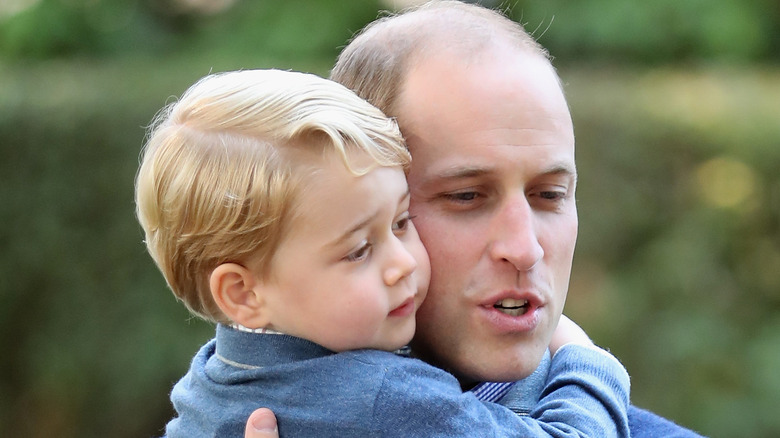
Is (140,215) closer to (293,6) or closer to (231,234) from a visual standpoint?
(231,234)

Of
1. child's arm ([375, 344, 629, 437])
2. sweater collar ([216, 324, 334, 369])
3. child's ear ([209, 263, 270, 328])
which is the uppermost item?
child's ear ([209, 263, 270, 328])

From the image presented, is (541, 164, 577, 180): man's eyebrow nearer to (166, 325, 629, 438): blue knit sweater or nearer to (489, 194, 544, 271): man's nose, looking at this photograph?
(489, 194, 544, 271): man's nose

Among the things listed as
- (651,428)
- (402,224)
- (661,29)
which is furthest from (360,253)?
(661,29)

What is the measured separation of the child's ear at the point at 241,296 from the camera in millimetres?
2107

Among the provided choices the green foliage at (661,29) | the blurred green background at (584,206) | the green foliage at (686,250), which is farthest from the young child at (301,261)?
the green foliage at (661,29)

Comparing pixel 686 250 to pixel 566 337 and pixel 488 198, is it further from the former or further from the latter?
pixel 488 198

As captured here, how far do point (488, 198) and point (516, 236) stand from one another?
4.7 inches

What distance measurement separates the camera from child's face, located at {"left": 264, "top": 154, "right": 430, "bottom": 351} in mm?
2051

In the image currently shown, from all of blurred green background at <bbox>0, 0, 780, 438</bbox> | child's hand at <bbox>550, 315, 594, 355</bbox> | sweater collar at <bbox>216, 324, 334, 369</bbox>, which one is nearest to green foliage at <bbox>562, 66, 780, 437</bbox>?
blurred green background at <bbox>0, 0, 780, 438</bbox>

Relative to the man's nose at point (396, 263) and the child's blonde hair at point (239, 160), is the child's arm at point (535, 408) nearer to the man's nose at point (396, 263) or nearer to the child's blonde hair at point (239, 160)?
the man's nose at point (396, 263)

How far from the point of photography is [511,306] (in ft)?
7.77

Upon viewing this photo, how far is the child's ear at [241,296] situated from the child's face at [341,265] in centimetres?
2

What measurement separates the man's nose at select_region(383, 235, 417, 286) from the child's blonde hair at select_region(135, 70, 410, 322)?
0.17m

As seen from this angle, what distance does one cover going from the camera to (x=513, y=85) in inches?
94.0
